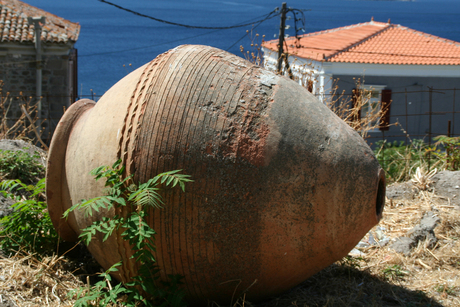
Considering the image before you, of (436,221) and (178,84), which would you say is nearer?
(178,84)

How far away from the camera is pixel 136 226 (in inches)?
107

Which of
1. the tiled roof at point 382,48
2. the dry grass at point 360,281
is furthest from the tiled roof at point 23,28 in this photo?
the dry grass at point 360,281

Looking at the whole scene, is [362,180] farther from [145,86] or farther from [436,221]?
[436,221]

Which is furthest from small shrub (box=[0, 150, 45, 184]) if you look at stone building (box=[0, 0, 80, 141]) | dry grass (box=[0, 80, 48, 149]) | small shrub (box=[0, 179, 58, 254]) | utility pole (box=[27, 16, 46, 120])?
stone building (box=[0, 0, 80, 141])

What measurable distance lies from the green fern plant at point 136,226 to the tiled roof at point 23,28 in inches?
473

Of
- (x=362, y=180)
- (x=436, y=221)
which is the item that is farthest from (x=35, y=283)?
(x=436, y=221)

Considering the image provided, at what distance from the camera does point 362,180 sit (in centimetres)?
293

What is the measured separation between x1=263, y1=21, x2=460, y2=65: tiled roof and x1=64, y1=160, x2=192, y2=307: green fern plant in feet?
44.2

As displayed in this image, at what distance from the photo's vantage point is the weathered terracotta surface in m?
2.76

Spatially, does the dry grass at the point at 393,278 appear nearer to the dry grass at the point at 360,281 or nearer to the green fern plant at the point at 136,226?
the dry grass at the point at 360,281

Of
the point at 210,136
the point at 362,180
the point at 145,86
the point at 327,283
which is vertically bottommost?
the point at 327,283

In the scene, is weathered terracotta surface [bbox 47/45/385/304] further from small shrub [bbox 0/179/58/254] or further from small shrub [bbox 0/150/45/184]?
small shrub [bbox 0/150/45/184]

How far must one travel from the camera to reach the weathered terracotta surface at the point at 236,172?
276cm

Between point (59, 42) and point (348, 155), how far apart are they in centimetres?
1259
